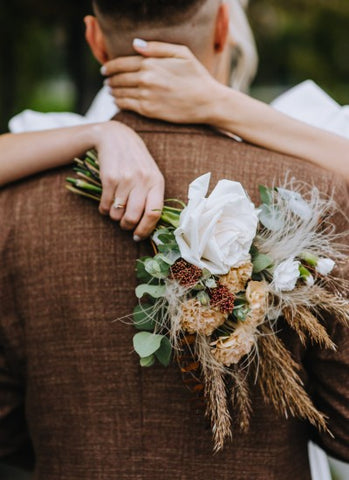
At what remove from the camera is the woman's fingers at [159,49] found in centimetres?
167

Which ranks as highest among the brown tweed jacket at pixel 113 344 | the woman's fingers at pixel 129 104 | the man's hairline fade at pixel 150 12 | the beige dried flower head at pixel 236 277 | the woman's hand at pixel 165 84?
the man's hairline fade at pixel 150 12

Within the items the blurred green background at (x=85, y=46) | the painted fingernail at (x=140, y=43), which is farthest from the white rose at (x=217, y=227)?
the blurred green background at (x=85, y=46)

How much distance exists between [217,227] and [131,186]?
10.3 inches

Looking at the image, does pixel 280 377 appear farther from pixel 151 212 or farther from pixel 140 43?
pixel 140 43

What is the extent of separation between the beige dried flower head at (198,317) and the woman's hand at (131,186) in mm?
234

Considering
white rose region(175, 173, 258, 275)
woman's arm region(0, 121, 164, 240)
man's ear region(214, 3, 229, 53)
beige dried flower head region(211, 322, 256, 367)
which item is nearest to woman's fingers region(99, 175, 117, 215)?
woman's arm region(0, 121, 164, 240)

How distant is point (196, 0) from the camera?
1.65 metres

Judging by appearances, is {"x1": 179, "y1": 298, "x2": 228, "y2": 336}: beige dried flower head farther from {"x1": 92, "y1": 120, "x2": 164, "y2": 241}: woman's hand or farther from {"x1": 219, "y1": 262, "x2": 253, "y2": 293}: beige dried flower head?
{"x1": 92, "y1": 120, "x2": 164, "y2": 241}: woman's hand

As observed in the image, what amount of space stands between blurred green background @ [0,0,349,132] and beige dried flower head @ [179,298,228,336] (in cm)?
660

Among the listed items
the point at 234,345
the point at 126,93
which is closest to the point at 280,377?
the point at 234,345

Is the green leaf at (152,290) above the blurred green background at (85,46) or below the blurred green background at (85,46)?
above

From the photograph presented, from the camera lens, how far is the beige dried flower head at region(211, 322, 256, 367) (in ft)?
4.68

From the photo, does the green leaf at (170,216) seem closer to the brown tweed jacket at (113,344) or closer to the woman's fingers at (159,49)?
the brown tweed jacket at (113,344)

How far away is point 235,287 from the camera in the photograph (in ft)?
4.76
